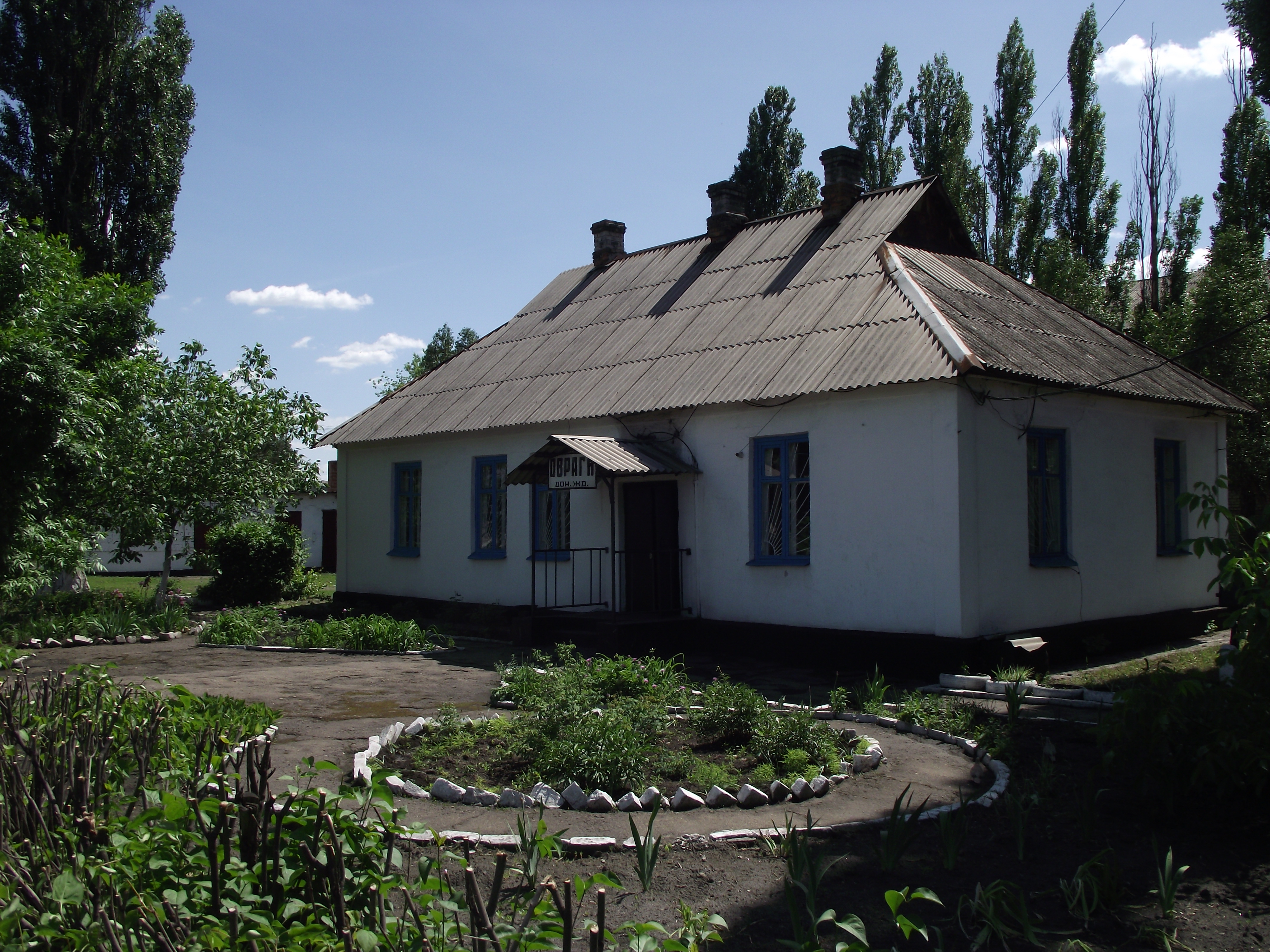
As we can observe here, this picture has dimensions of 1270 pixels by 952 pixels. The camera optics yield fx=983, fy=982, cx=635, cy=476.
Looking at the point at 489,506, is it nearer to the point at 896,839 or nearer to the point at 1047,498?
the point at 1047,498

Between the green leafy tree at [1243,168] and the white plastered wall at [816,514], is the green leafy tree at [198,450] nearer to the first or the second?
the white plastered wall at [816,514]

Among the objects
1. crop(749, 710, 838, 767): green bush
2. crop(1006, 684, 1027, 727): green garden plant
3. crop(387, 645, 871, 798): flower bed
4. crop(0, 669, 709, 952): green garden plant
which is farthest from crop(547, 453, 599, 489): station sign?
crop(0, 669, 709, 952): green garden plant

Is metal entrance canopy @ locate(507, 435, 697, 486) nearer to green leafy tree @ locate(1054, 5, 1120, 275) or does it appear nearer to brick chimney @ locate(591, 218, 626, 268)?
brick chimney @ locate(591, 218, 626, 268)

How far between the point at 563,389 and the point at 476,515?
2.66 metres

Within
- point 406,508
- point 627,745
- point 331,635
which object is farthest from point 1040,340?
point 406,508

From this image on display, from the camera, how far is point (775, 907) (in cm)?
407

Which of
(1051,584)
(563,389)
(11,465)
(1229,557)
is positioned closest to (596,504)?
(563,389)

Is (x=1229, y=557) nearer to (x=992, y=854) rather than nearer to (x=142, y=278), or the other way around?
(x=992, y=854)

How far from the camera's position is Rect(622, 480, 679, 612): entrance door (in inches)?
528

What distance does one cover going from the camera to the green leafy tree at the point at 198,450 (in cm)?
1628

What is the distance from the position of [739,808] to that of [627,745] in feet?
2.49

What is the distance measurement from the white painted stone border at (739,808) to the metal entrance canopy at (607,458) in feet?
15.9

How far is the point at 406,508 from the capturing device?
1805 cm

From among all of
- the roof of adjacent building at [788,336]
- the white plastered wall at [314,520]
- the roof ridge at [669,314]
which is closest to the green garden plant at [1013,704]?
the roof of adjacent building at [788,336]
